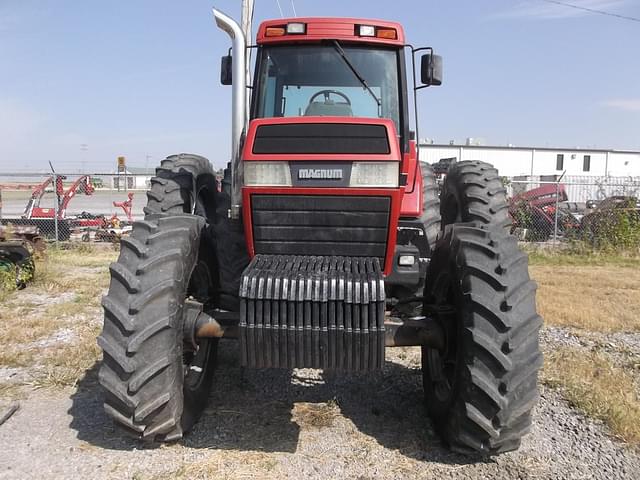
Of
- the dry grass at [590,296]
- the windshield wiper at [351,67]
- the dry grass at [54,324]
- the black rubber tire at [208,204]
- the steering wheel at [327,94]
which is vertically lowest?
the dry grass at [54,324]

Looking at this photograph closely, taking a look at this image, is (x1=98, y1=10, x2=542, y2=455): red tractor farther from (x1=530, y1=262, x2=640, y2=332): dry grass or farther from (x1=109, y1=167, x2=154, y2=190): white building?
(x1=109, y1=167, x2=154, y2=190): white building

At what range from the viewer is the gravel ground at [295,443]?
346 cm

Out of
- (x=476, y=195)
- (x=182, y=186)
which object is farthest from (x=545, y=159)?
(x=182, y=186)

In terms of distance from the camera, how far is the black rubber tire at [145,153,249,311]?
14.3 feet

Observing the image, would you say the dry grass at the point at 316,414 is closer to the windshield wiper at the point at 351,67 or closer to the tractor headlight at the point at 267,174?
the tractor headlight at the point at 267,174

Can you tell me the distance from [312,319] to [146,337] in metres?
0.93

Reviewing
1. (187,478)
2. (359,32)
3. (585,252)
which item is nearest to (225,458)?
(187,478)

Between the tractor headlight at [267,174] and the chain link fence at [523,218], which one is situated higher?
the tractor headlight at [267,174]

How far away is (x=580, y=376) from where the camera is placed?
501 cm

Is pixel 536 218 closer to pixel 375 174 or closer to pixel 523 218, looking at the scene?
pixel 523 218

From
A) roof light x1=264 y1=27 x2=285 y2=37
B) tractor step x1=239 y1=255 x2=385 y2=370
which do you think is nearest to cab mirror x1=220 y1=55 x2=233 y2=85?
roof light x1=264 y1=27 x2=285 y2=37

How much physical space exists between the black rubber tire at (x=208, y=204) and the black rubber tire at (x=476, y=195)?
2257 mm

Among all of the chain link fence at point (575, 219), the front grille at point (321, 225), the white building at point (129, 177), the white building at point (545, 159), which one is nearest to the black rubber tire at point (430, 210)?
the front grille at point (321, 225)

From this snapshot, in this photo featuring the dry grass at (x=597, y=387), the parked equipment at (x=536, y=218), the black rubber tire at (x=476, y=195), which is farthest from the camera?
the parked equipment at (x=536, y=218)
